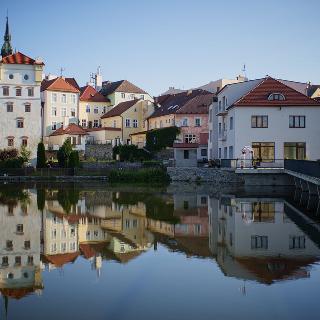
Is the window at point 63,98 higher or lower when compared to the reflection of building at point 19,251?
higher

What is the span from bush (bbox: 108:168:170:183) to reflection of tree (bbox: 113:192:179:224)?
13.9 meters

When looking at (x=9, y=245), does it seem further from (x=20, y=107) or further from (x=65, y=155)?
(x=20, y=107)

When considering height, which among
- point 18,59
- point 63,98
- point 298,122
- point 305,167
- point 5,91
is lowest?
point 305,167

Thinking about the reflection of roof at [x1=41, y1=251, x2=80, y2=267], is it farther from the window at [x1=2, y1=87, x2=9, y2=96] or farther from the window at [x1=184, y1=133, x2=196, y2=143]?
the window at [x1=2, y1=87, x2=9, y2=96]

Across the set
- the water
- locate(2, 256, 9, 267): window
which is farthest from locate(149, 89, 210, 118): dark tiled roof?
locate(2, 256, 9, 267): window

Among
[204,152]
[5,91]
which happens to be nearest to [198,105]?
[204,152]

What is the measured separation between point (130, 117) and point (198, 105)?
1348 centimetres

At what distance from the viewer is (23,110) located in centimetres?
6500

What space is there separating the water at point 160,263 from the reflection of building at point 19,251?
1.1 inches

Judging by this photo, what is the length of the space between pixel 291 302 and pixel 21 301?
207 inches

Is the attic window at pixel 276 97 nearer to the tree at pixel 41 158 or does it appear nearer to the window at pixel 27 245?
the tree at pixel 41 158

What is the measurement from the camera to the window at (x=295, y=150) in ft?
144

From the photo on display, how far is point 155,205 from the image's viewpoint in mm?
28141

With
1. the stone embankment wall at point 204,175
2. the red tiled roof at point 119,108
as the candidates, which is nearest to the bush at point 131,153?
the stone embankment wall at point 204,175
